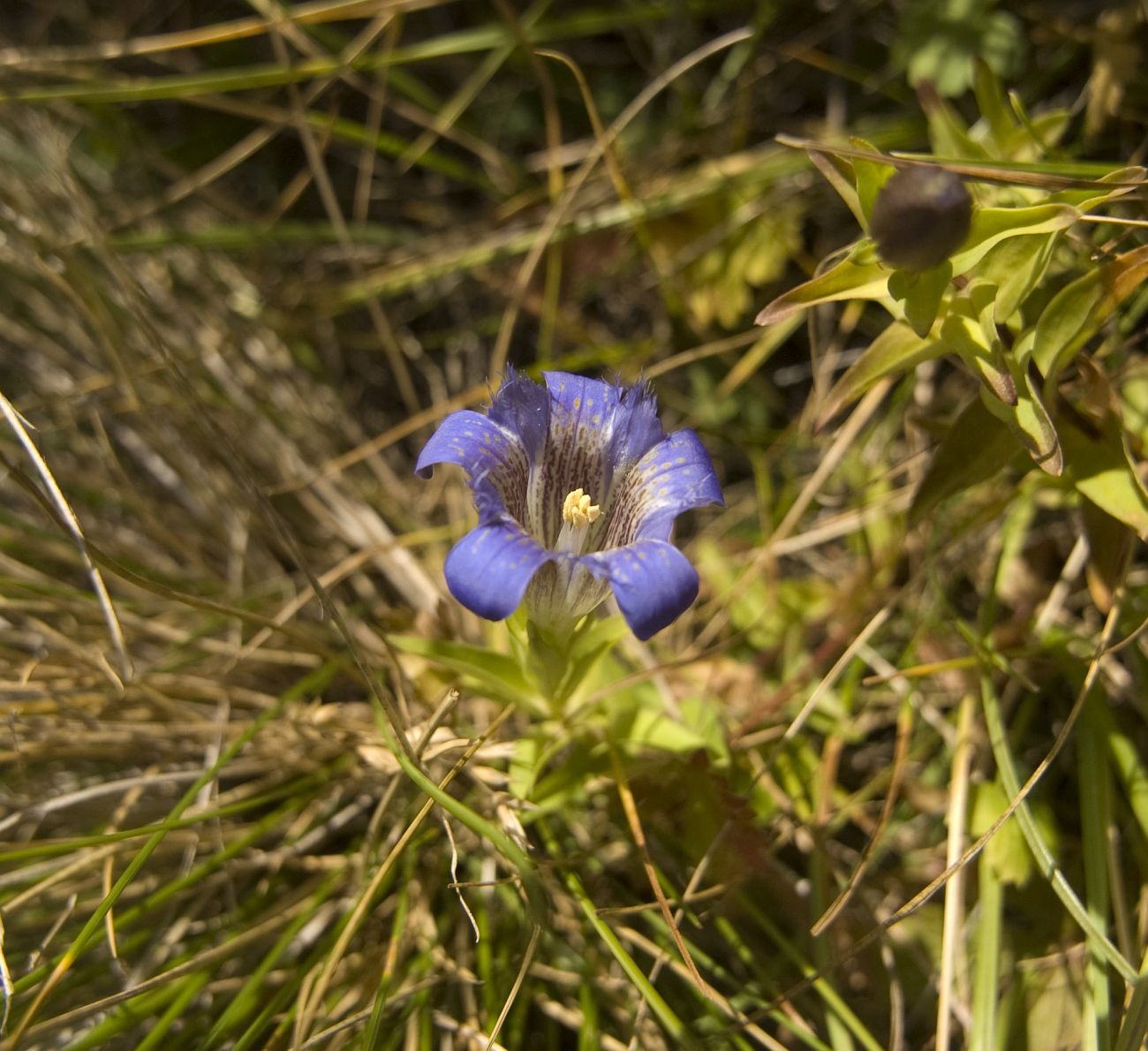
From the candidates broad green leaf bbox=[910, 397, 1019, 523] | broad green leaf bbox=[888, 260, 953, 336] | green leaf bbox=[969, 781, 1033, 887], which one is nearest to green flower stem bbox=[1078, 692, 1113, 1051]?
green leaf bbox=[969, 781, 1033, 887]

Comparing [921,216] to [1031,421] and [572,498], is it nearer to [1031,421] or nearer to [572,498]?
[1031,421]

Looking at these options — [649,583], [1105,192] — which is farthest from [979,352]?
[649,583]

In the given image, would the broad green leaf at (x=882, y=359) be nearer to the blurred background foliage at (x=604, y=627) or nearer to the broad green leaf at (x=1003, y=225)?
the blurred background foliage at (x=604, y=627)

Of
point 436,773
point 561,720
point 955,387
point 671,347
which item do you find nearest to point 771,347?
point 671,347

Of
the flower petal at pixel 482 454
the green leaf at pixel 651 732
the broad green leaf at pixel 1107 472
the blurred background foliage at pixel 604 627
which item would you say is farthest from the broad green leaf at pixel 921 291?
the green leaf at pixel 651 732

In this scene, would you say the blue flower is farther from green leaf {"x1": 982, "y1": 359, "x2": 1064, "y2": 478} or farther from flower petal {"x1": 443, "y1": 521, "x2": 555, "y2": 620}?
green leaf {"x1": 982, "y1": 359, "x2": 1064, "y2": 478}

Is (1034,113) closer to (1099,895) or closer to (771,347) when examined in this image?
(771,347)
